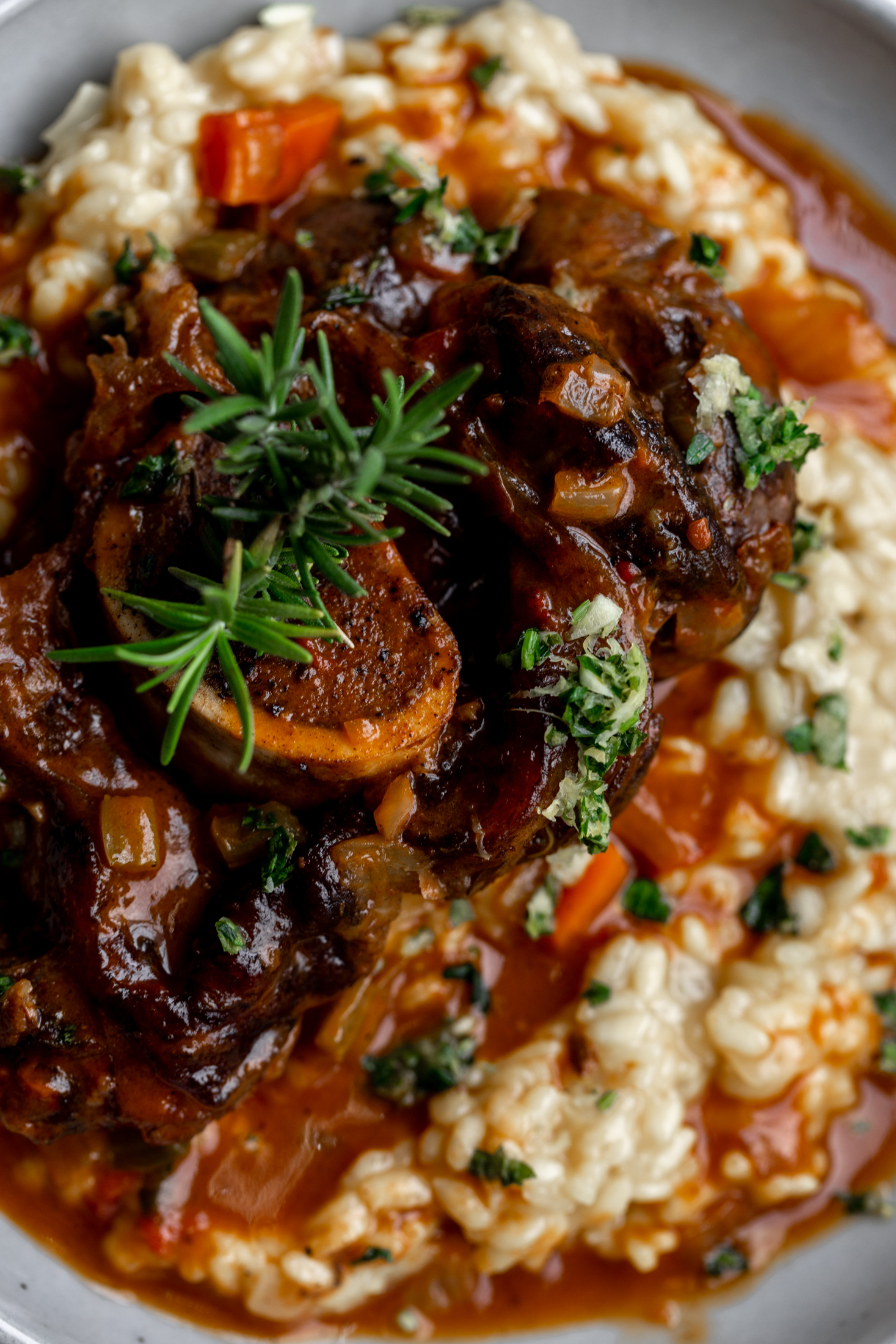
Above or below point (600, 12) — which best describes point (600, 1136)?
below

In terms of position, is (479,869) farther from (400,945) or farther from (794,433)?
(794,433)

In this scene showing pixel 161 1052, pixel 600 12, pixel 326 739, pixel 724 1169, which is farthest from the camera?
Result: pixel 600 12

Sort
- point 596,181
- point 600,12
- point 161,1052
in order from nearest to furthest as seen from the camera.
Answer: point 161,1052 < point 596,181 < point 600,12

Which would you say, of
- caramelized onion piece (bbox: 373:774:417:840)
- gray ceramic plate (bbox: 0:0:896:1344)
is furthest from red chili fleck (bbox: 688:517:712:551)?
gray ceramic plate (bbox: 0:0:896:1344)

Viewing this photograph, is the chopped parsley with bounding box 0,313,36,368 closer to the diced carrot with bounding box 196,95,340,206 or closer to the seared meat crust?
Answer: the seared meat crust

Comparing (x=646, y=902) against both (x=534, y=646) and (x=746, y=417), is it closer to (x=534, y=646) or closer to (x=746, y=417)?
(x=534, y=646)

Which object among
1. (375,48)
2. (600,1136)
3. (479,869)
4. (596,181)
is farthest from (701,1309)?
(375,48)

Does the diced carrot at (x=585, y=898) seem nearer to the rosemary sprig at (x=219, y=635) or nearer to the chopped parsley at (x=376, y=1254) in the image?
the chopped parsley at (x=376, y=1254)

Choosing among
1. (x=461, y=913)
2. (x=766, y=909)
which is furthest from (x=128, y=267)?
(x=766, y=909)
